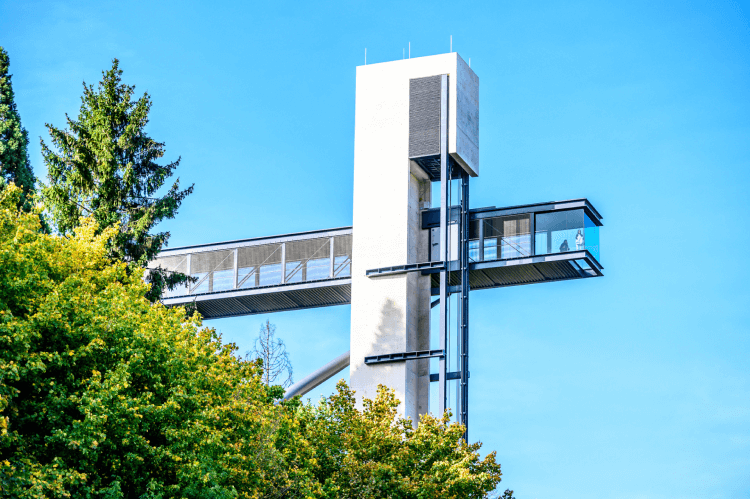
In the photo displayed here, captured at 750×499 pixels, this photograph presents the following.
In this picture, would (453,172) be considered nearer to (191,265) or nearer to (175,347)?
(191,265)

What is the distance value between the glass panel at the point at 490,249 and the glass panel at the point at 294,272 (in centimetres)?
974

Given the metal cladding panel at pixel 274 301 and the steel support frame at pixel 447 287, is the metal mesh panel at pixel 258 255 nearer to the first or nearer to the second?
the metal cladding panel at pixel 274 301

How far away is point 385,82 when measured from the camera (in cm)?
5394

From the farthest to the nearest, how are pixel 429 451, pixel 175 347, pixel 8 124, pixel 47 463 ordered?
pixel 8 124 < pixel 429 451 < pixel 175 347 < pixel 47 463

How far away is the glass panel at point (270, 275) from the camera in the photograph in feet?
185

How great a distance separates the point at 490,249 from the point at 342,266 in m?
7.59

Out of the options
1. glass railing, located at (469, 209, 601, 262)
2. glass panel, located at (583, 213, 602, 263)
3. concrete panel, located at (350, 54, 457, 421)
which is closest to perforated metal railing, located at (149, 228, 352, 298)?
concrete panel, located at (350, 54, 457, 421)

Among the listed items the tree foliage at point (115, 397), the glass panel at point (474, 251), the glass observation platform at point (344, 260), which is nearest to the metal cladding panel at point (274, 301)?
the glass observation platform at point (344, 260)

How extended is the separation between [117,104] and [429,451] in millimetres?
19131

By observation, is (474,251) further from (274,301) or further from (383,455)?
(383,455)

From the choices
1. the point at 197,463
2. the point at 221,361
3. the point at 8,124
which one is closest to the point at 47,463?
the point at 197,463

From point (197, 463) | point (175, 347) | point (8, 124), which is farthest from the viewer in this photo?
point (8, 124)

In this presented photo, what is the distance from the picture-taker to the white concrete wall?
5025cm

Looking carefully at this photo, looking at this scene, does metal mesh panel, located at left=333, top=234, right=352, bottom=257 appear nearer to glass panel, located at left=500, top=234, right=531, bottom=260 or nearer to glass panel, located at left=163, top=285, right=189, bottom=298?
glass panel, located at left=500, top=234, right=531, bottom=260
